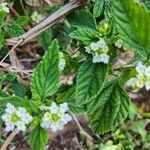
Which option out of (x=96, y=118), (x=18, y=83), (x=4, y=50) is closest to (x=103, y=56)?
(x=96, y=118)

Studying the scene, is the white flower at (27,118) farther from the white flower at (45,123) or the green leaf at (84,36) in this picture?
the green leaf at (84,36)

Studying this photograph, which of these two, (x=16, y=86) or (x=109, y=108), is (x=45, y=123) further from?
(x=16, y=86)

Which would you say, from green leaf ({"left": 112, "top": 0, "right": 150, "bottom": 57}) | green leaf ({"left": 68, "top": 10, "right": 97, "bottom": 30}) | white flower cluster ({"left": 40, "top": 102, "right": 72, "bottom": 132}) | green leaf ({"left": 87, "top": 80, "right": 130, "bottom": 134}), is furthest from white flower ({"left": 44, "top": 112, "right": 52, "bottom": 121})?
green leaf ({"left": 68, "top": 10, "right": 97, "bottom": 30})

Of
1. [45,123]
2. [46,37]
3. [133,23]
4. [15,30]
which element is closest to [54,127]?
[45,123]

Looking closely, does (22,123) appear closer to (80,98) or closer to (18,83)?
(80,98)

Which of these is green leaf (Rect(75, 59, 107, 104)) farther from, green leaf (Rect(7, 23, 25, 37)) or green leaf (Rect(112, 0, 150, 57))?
green leaf (Rect(7, 23, 25, 37))
